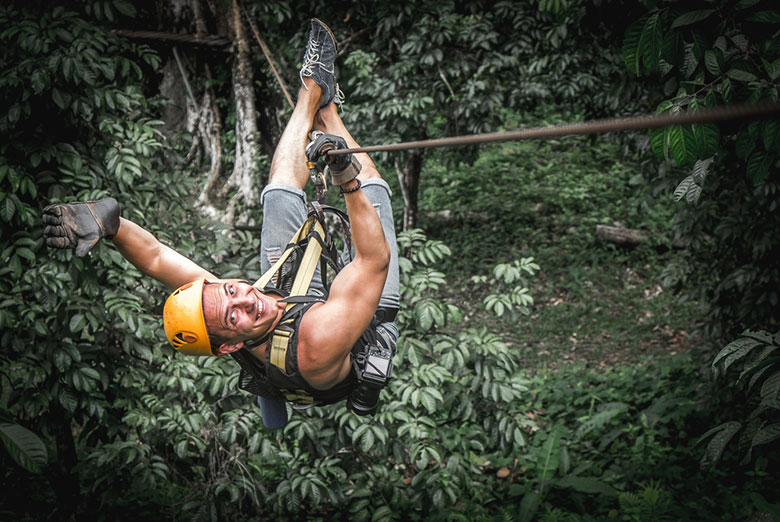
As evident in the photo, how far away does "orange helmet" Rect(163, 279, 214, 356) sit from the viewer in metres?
1.91

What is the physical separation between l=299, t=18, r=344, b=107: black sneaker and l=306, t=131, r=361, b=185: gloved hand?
1.12 m

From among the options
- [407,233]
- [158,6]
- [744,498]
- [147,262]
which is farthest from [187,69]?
[744,498]

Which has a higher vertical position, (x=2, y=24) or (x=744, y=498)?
(x=2, y=24)

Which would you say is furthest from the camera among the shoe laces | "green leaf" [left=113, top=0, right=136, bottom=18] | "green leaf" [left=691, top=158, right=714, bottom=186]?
"green leaf" [left=113, top=0, right=136, bottom=18]

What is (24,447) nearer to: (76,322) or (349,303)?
(349,303)

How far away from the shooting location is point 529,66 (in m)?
5.31

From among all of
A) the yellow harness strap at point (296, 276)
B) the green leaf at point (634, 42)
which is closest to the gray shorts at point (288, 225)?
the yellow harness strap at point (296, 276)

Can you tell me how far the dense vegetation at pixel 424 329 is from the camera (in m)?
2.13

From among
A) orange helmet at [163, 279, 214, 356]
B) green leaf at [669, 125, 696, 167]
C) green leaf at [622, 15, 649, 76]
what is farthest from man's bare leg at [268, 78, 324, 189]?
green leaf at [669, 125, 696, 167]

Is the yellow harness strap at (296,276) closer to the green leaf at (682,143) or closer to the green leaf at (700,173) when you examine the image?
the green leaf at (682,143)

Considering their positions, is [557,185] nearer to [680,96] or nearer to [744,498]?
[744,498]

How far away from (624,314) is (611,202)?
2451mm

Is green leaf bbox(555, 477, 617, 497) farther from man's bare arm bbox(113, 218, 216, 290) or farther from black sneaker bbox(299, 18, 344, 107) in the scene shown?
man's bare arm bbox(113, 218, 216, 290)

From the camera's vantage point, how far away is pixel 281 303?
2109 millimetres
